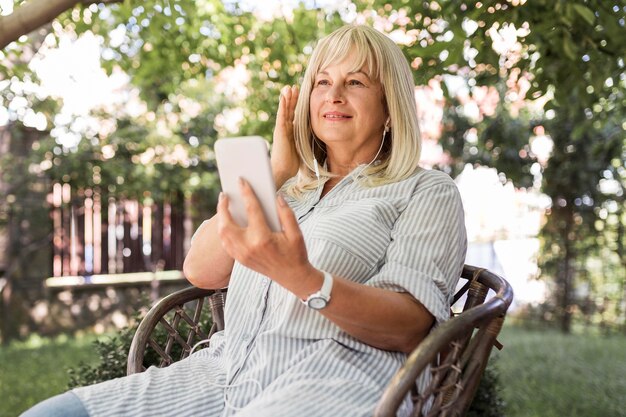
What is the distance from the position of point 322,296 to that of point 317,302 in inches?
0.8

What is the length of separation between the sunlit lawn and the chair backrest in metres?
2.25

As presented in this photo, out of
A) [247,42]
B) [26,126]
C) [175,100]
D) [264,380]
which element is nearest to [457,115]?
[175,100]

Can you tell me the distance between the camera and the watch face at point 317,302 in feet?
4.92

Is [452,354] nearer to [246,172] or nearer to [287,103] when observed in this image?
[246,172]

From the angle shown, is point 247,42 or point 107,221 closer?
point 247,42

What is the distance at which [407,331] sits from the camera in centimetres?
164

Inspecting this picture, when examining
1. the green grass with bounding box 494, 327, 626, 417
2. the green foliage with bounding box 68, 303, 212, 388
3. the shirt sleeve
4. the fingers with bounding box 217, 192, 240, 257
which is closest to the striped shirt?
the shirt sleeve

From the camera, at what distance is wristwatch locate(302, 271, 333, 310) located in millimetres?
1494

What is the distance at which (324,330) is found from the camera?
168 centimetres

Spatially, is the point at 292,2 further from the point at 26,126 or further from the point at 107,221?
the point at 107,221

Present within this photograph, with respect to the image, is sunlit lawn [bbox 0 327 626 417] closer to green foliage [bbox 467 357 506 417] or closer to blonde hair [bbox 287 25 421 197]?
green foliage [bbox 467 357 506 417]

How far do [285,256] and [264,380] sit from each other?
0.39 meters

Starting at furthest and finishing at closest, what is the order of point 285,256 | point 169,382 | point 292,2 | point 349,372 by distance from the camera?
point 292,2
point 169,382
point 349,372
point 285,256

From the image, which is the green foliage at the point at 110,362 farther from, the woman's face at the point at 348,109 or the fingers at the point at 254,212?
the fingers at the point at 254,212
